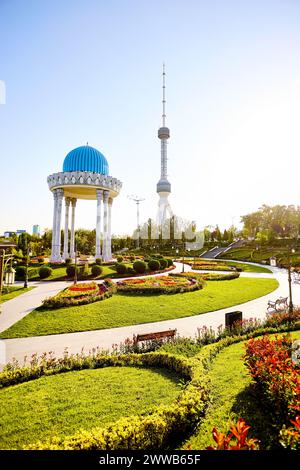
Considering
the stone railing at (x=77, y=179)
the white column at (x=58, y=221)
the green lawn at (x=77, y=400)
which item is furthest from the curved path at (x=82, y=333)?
the stone railing at (x=77, y=179)

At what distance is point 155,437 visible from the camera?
4.63m

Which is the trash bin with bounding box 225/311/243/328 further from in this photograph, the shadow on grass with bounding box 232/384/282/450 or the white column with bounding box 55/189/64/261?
the white column with bounding box 55/189/64/261

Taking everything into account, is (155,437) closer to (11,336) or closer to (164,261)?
(11,336)

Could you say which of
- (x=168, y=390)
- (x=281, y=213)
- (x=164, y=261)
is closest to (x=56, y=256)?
(x=164, y=261)

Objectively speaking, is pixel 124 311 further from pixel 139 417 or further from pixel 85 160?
pixel 85 160

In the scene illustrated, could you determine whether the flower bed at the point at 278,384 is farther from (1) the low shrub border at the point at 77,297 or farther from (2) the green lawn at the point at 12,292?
(2) the green lawn at the point at 12,292

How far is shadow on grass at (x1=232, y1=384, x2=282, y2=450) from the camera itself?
4.72 meters

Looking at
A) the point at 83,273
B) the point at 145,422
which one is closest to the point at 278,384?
the point at 145,422

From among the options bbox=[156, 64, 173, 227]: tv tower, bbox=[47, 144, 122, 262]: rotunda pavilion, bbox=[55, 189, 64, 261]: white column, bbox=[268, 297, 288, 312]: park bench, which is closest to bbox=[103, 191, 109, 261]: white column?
bbox=[47, 144, 122, 262]: rotunda pavilion

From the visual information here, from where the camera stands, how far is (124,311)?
49.2ft

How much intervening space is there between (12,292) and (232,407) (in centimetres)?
1943

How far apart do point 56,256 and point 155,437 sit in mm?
32439

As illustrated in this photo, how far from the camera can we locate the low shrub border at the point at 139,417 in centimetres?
419

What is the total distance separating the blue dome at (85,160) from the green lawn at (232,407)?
106 feet
